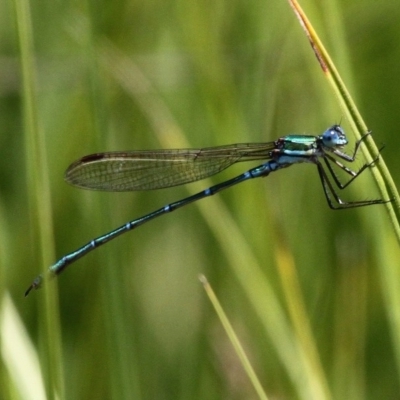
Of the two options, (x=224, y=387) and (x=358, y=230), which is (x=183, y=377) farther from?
(x=358, y=230)

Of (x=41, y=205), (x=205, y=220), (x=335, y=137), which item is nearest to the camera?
(x=41, y=205)

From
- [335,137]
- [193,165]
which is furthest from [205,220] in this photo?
[335,137]

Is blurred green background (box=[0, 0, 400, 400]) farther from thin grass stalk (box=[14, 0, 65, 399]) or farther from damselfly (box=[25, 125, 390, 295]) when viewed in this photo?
thin grass stalk (box=[14, 0, 65, 399])

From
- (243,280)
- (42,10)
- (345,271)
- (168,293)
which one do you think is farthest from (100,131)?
(42,10)

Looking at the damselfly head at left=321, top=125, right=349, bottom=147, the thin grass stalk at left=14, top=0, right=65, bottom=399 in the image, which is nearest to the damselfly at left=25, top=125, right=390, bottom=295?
the damselfly head at left=321, top=125, right=349, bottom=147

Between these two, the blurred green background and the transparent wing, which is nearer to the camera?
the blurred green background

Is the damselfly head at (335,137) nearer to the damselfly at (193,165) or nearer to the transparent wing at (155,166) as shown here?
the damselfly at (193,165)

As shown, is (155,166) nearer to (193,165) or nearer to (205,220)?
(193,165)
